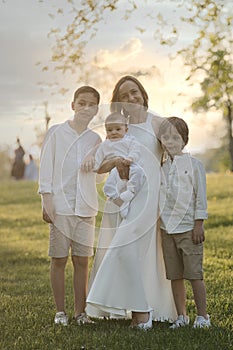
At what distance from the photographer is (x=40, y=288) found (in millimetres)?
7871

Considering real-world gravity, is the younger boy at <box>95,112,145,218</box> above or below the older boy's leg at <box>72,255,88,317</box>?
above

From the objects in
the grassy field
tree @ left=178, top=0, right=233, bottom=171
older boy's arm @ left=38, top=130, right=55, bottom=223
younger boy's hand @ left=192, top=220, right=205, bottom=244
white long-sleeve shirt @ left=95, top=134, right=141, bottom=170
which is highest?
tree @ left=178, top=0, right=233, bottom=171

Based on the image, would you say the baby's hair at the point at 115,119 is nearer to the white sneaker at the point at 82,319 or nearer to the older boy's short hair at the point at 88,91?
the older boy's short hair at the point at 88,91

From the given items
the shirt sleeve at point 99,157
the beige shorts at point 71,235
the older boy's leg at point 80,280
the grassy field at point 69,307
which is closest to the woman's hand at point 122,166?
the shirt sleeve at point 99,157

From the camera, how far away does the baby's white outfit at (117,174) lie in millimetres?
5184

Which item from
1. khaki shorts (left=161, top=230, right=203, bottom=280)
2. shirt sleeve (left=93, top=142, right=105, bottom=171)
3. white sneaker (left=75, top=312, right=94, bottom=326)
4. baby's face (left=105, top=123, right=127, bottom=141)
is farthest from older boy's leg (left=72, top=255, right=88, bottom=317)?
baby's face (left=105, top=123, right=127, bottom=141)

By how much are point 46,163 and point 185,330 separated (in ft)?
5.26

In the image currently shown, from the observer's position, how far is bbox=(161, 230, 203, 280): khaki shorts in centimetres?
522

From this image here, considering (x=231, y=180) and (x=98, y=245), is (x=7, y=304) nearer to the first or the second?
(x=98, y=245)

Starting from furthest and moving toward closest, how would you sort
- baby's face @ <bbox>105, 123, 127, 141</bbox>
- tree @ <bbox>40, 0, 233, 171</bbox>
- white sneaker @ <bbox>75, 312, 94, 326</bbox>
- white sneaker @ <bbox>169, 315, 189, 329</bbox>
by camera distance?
tree @ <bbox>40, 0, 233, 171</bbox> < white sneaker @ <bbox>75, 312, 94, 326</bbox> < white sneaker @ <bbox>169, 315, 189, 329</bbox> < baby's face @ <bbox>105, 123, 127, 141</bbox>

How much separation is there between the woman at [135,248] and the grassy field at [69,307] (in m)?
0.17

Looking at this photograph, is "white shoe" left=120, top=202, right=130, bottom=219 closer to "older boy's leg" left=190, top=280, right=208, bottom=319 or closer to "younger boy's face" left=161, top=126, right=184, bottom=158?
"younger boy's face" left=161, top=126, right=184, bottom=158

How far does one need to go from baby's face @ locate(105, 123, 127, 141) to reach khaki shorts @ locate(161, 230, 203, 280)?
815mm

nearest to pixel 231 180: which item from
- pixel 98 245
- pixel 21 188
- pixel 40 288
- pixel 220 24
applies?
pixel 21 188
